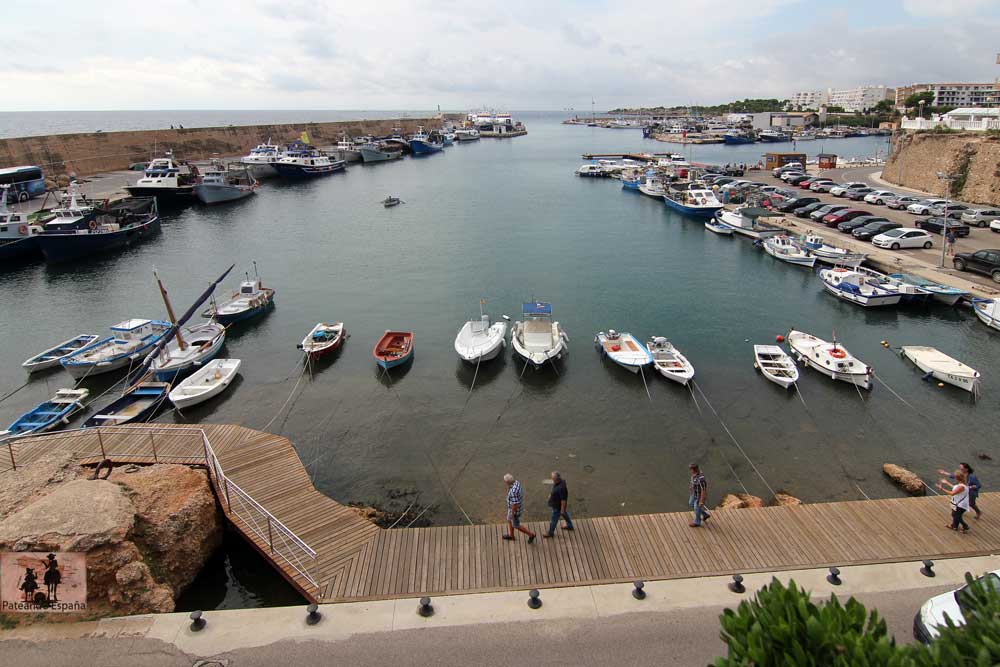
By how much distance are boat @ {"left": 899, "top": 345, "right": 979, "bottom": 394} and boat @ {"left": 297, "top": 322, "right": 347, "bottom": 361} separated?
2883cm

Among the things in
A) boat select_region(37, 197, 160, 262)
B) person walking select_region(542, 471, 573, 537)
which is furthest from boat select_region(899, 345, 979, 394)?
boat select_region(37, 197, 160, 262)

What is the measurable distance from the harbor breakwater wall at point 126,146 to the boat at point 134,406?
7569cm

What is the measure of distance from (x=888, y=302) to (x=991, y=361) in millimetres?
7343

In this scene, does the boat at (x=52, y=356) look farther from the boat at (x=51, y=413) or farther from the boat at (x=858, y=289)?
the boat at (x=858, y=289)

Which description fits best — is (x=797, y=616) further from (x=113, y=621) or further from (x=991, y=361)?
(x=991, y=361)

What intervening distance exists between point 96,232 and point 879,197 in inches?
2921

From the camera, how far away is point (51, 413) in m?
23.0

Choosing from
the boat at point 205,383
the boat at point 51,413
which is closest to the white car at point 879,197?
the boat at point 205,383

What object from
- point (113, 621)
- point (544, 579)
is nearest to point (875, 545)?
point (544, 579)

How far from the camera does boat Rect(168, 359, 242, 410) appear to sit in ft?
80.0

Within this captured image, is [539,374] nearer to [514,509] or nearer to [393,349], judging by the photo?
[393,349]

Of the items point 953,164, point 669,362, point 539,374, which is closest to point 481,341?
point 539,374

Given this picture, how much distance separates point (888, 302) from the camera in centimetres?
3322

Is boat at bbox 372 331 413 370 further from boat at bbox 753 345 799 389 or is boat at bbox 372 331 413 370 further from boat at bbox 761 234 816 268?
boat at bbox 761 234 816 268
